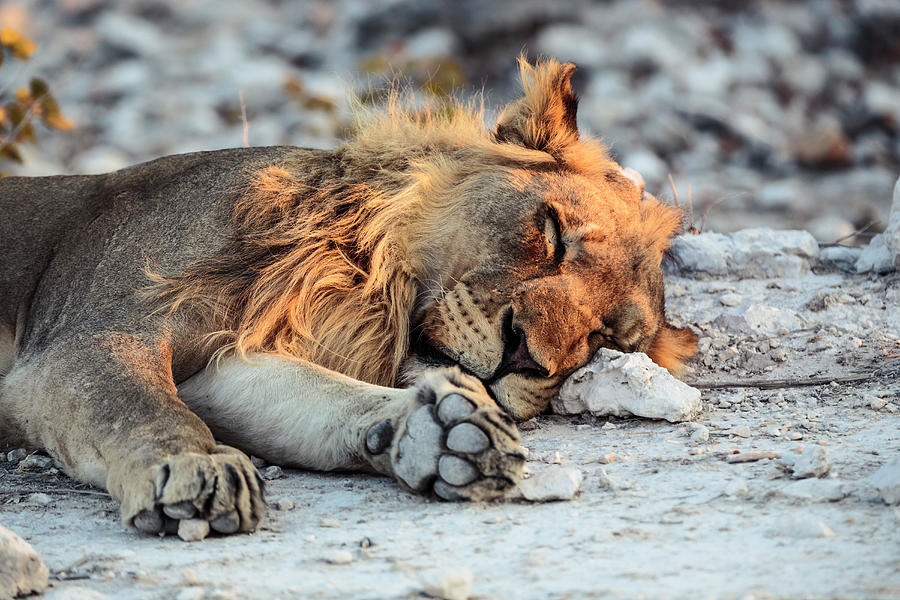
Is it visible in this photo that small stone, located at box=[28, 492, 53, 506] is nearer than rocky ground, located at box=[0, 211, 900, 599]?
No

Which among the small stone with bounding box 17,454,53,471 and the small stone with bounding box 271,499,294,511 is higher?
the small stone with bounding box 271,499,294,511

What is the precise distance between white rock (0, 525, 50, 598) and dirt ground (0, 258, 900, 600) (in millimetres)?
29

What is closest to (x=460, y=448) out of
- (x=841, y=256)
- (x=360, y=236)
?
(x=360, y=236)

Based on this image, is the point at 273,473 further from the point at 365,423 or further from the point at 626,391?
the point at 626,391

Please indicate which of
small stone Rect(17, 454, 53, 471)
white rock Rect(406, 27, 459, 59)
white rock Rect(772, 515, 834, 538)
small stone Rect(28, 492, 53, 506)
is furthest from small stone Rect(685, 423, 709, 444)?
white rock Rect(406, 27, 459, 59)

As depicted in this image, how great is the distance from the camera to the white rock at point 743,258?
4.03 m

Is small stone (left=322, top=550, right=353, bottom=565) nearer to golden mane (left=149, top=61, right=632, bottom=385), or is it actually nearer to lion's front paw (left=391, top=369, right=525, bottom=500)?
lion's front paw (left=391, top=369, right=525, bottom=500)

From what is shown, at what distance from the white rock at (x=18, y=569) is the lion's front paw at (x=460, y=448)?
71cm

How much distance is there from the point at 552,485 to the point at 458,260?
913mm

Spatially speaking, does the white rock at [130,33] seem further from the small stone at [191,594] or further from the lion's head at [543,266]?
the small stone at [191,594]

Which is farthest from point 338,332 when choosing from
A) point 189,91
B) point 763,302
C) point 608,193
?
point 189,91

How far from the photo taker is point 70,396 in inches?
97.0

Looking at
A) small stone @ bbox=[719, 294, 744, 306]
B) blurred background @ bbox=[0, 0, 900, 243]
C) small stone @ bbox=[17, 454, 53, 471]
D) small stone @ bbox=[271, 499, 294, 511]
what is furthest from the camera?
blurred background @ bbox=[0, 0, 900, 243]

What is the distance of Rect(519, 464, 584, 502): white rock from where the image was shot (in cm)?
209
